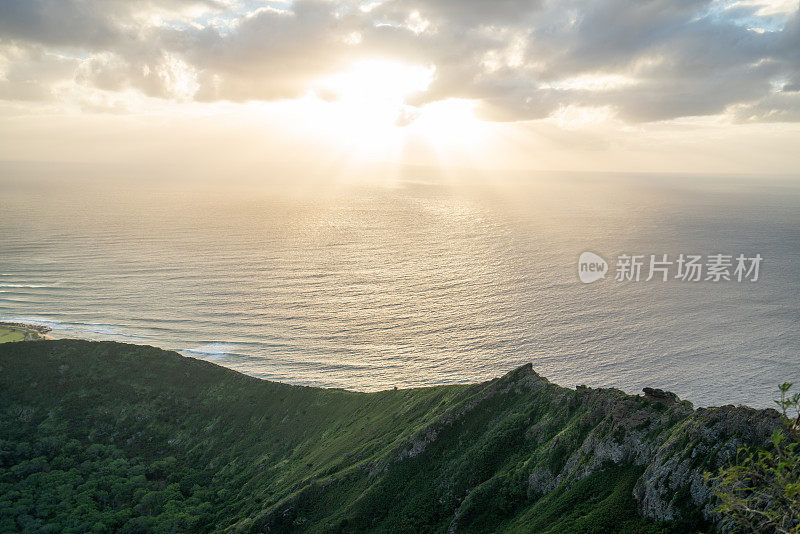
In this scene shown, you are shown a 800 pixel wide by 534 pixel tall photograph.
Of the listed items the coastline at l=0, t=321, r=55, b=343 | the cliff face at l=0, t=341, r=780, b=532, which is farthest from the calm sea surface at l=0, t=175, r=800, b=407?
the cliff face at l=0, t=341, r=780, b=532

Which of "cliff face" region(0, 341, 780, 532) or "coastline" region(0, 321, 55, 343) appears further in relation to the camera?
"coastline" region(0, 321, 55, 343)

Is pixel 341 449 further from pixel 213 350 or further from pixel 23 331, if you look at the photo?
pixel 23 331

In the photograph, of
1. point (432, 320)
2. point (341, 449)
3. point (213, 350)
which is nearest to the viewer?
point (341, 449)

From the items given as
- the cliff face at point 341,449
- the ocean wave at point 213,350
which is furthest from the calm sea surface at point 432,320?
the cliff face at point 341,449

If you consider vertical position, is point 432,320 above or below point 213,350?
above

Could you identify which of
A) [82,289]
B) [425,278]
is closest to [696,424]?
[425,278]

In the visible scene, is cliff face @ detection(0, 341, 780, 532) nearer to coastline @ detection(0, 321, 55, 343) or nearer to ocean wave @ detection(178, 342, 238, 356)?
ocean wave @ detection(178, 342, 238, 356)

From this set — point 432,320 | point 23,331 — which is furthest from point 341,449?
point 23,331

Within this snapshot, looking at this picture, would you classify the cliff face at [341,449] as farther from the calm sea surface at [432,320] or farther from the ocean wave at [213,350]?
the calm sea surface at [432,320]

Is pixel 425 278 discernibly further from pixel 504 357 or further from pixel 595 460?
pixel 595 460
